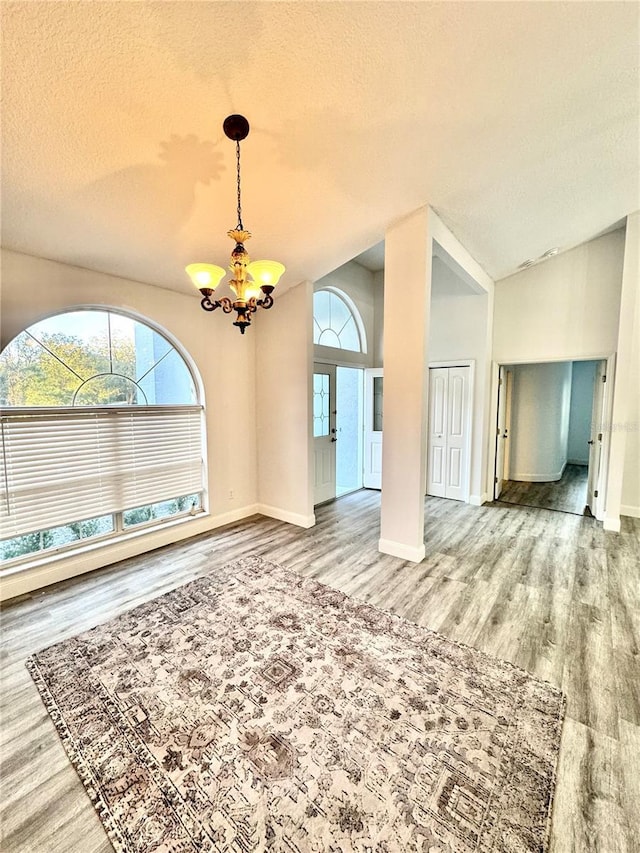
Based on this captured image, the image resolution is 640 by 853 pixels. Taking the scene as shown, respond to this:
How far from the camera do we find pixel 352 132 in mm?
2260

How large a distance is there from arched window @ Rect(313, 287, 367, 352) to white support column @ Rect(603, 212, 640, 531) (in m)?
3.43

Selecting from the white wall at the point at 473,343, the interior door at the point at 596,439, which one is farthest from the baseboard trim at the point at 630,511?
the white wall at the point at 473,343

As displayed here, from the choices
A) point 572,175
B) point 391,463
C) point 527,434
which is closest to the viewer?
point 572,175

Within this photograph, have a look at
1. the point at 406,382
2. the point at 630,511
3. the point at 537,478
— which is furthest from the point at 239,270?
the point at 537,478

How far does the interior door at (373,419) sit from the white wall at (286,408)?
203 cm

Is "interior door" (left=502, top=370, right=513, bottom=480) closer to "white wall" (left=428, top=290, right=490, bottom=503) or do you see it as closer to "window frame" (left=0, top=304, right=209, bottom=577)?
"white wall" (left=428, top=290, right=490, bottom=503)

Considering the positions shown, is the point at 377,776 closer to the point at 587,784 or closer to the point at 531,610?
the point at 587,784

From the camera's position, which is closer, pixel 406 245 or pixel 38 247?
pixel 38 247

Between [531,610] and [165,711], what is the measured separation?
8.37ft

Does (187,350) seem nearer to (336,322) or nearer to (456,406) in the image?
(336,322)

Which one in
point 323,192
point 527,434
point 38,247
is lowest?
point 527,434

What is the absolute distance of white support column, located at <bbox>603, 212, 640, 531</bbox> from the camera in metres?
3.92

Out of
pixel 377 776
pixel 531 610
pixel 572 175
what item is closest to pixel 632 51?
pixel 572 175

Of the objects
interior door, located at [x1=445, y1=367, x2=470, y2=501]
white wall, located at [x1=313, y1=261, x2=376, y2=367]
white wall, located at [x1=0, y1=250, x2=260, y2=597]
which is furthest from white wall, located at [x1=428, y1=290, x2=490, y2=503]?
white wall, located at [x1=0, y1=250, x2=260, y2=597]
